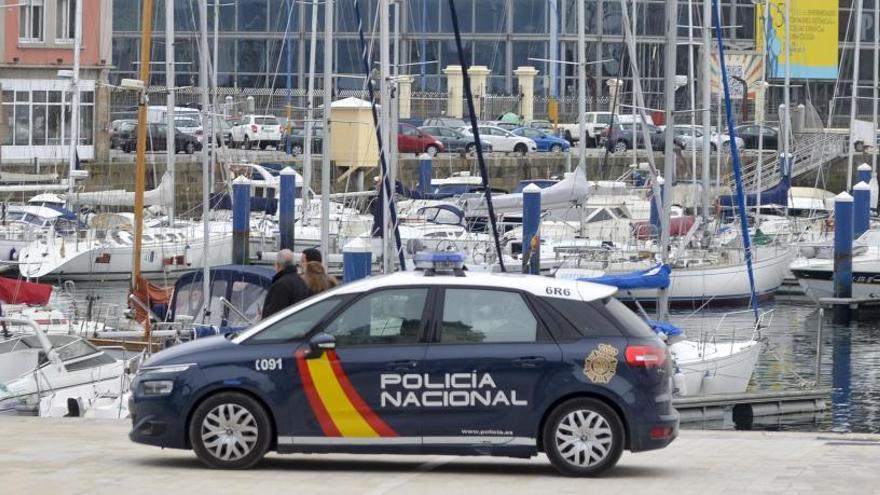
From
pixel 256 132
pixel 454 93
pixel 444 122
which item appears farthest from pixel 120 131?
pixel 454 93

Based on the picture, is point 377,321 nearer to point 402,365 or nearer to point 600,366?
point 402,365

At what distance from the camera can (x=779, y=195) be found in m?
49.1

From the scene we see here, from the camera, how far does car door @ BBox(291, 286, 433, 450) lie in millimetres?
12164

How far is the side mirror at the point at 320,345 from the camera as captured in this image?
40.0 ft

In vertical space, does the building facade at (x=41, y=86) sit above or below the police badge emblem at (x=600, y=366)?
above

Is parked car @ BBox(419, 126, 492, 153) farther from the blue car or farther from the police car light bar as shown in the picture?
the police car light bar

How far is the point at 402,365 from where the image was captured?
12172mm

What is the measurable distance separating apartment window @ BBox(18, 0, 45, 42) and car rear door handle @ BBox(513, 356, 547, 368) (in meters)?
44.3

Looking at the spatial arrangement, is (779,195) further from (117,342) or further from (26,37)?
(117,342)

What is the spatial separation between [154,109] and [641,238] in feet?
84.3

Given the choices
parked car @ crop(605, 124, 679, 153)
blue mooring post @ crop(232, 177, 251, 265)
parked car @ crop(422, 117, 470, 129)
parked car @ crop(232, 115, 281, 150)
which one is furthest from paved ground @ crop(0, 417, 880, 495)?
parked car @ crop(422, 117, 470, 129)

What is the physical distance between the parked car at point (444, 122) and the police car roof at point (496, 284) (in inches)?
2009

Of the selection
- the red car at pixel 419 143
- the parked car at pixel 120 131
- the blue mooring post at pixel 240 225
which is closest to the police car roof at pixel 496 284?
the blue mooring post at pixel 240 225

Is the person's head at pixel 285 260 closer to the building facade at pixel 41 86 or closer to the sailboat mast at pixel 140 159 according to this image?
the sailboat mast at pixel 140 159
